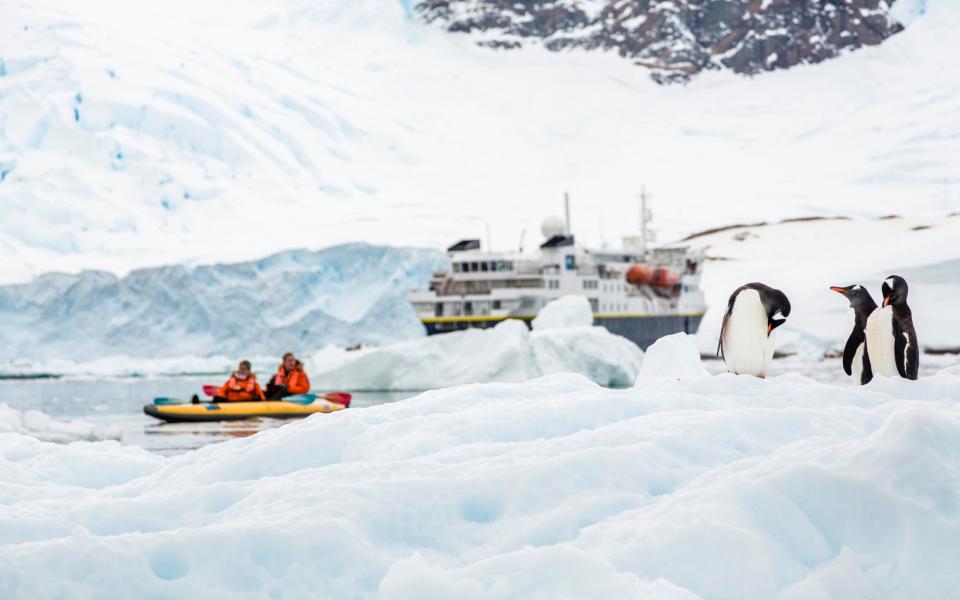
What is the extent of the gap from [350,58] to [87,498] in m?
78.0

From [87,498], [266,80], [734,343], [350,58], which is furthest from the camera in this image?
[350,58]

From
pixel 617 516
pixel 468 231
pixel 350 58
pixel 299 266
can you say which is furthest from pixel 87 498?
pixel 350 58

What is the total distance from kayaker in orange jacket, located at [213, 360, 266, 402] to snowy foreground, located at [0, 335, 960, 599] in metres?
12.6

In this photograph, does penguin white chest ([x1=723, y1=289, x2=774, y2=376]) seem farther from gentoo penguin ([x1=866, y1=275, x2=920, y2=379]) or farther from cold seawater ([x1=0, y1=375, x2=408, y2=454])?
cold seawater ([x1=0, y1=375, x2=408, y2=454])

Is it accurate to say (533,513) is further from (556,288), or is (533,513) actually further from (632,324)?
(632,324)

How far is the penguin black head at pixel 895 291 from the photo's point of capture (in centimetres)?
725

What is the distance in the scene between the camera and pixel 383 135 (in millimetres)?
67500

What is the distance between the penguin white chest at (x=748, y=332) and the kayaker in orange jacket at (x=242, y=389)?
36.2 feet

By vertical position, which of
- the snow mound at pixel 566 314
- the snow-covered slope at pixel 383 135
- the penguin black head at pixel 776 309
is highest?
the snow-covered slope at pixel 383 135

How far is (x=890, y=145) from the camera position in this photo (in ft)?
218

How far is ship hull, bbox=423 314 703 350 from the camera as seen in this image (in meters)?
41.7

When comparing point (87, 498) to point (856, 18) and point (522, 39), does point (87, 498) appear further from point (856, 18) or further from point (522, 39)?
point (856, 18)

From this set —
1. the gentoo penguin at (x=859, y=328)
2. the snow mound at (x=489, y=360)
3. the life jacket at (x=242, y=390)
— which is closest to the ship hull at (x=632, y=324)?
the snow mound at (x=489, y=360)

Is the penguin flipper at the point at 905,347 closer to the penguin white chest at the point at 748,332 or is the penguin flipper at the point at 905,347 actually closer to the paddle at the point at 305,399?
the penguin white chest at the point at 748,332
